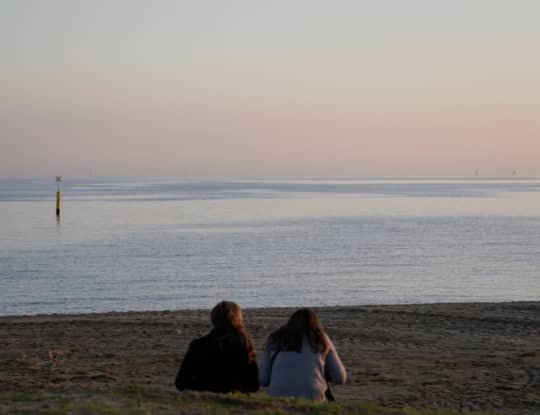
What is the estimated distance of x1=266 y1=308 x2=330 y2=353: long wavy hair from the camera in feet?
25.8

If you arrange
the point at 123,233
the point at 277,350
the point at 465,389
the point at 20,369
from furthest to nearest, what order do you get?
1. the point at 123,233
2. the point at 20,369
3. the point at 465,389
4. the point at 277,350

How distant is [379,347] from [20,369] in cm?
650

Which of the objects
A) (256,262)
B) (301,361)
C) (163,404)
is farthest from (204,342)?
(256,262)

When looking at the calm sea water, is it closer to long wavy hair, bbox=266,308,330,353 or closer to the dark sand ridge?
the dark sand ridge

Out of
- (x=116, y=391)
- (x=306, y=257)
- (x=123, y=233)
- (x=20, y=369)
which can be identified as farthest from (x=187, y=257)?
(x=116, y=391)

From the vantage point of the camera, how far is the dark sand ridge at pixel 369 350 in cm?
1190

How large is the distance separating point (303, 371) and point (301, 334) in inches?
15.7

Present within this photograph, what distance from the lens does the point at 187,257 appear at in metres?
45.2

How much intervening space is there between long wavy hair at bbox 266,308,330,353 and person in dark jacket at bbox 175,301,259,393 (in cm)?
42

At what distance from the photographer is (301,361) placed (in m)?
7.98

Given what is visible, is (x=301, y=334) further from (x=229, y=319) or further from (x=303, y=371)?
(x=229, y=319)

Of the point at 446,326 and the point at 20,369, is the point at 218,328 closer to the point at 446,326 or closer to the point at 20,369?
the point at 20,369

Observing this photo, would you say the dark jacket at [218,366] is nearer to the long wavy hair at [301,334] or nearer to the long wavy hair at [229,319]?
the long wavy hair at [229,319]

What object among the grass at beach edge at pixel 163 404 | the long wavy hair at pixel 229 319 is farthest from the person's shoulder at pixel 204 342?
the grass at beach edge at pixel 163 404
